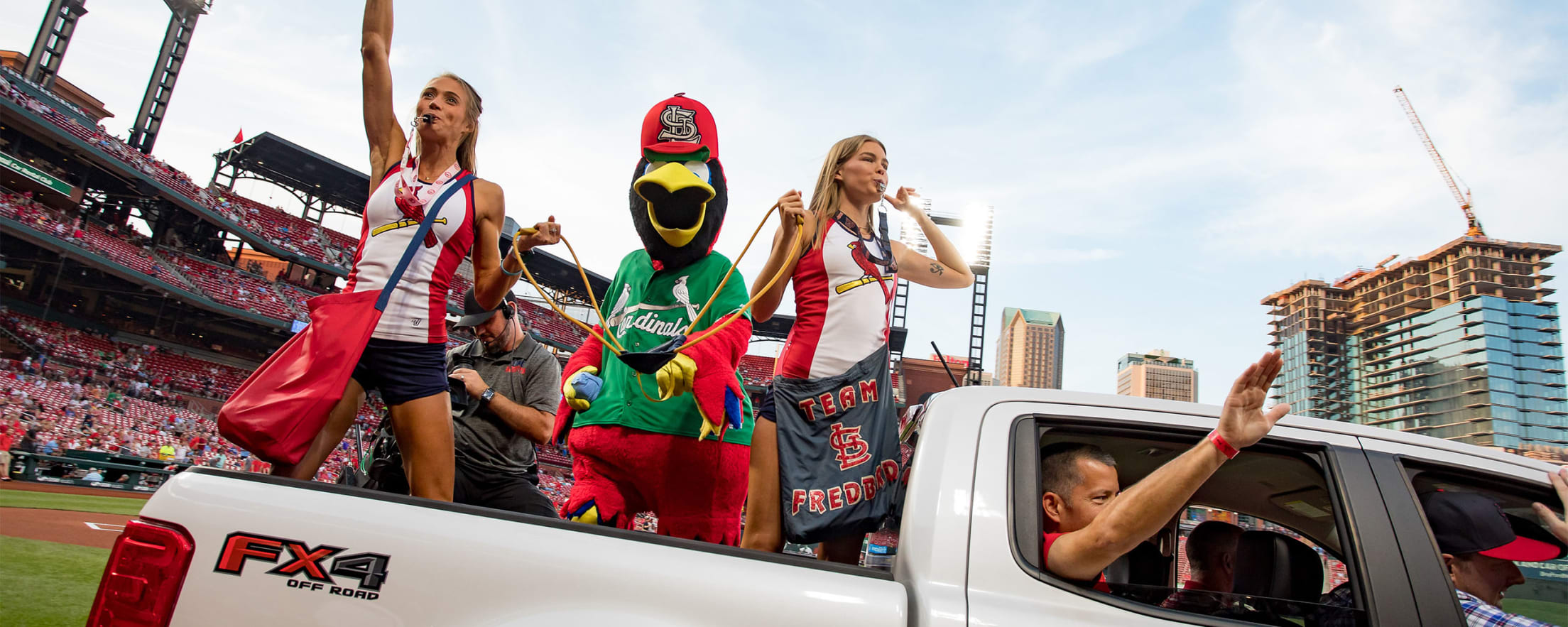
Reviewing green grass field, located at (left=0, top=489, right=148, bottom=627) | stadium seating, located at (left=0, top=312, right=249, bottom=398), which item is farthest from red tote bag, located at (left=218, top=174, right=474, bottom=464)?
stadium seating, located at (left=0, top=312, right=249, bottom=398)

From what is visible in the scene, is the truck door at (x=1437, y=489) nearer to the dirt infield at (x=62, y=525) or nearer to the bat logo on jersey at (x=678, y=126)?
the bat logo on jersey at (x=678, y=126)

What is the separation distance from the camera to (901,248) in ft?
9.89

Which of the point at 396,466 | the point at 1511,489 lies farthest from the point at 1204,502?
the point at 396,466

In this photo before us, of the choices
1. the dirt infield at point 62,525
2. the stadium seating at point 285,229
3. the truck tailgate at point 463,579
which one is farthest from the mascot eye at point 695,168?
the stadium seating at point 285,229

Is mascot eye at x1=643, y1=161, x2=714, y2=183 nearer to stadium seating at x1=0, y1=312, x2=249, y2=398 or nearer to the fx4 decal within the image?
the fx4 decal

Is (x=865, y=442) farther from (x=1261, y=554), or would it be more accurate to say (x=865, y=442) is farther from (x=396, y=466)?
(x=396, y=466)

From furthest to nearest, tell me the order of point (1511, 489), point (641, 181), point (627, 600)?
point (641, 181)
point (1511, 489)
point (627, 600)

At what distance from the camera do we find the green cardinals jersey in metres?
2.84

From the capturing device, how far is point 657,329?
2.98 m

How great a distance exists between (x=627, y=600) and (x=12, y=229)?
30.1 metres

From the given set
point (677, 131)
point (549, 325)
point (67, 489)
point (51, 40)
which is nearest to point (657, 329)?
point (677, 131)

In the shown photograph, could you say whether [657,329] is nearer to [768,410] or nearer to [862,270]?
[768,410]

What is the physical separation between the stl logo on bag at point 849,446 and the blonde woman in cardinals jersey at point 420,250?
1148mm

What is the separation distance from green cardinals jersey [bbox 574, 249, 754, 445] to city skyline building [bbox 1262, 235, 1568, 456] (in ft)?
252
